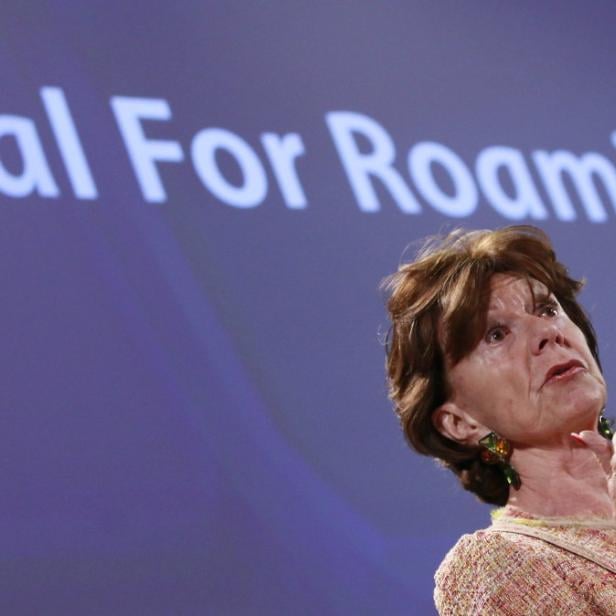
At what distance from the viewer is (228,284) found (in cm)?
267

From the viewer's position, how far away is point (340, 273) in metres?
2.80

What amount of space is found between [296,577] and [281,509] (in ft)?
0.47

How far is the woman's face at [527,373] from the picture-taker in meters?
1.70

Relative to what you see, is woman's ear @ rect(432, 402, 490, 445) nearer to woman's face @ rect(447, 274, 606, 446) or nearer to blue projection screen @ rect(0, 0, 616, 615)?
woman's face @ rect(447, 274, 606, 446)

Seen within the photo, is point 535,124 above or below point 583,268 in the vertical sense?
above

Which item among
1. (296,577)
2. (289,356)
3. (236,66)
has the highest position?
(236,66)

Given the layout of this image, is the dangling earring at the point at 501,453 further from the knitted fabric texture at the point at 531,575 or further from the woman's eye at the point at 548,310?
the woman's eye at the point at 548,310

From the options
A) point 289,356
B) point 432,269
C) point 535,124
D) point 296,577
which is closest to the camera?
point 432,269

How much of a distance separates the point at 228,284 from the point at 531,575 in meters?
1.27

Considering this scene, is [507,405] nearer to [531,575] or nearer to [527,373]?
[527,373]

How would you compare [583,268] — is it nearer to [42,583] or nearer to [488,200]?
[488,200]

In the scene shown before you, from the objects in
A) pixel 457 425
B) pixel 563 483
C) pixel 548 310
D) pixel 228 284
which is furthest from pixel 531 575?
pixel 228 284

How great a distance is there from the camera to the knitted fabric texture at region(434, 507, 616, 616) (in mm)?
1521

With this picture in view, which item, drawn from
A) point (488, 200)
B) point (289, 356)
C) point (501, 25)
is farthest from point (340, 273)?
point (501, 25)
